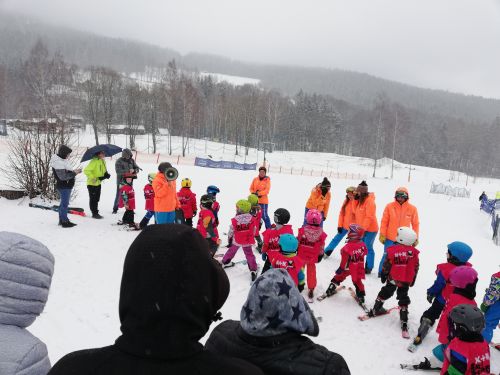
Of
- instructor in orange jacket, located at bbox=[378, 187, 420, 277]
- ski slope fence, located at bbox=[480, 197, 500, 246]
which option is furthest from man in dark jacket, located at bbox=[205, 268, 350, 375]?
ski slope fence, located at bbox=[480, 197, 500, 246]

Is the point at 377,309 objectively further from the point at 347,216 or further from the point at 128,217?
the point at 128,217

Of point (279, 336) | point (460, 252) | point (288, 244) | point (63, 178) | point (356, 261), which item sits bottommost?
point (356, 261)

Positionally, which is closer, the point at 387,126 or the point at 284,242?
the point at 284,242

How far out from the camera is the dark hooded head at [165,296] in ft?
3.26

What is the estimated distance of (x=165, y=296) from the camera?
1001 mm

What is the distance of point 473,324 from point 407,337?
187 cm

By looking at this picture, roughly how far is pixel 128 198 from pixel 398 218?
5.99 meters

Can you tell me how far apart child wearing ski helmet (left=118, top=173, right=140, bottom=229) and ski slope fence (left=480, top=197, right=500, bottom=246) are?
12985 mm

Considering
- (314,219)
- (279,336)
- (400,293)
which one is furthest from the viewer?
(314,219)

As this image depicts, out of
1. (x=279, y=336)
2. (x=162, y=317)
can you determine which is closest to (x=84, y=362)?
(x=162, y=317)

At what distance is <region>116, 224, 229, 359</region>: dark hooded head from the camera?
99cm

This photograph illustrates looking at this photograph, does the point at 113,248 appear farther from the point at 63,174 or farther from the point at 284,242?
the point at 284,242

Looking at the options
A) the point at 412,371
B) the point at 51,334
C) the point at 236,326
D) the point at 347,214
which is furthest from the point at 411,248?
the point at 51,334

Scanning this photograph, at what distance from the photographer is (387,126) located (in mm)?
59500
